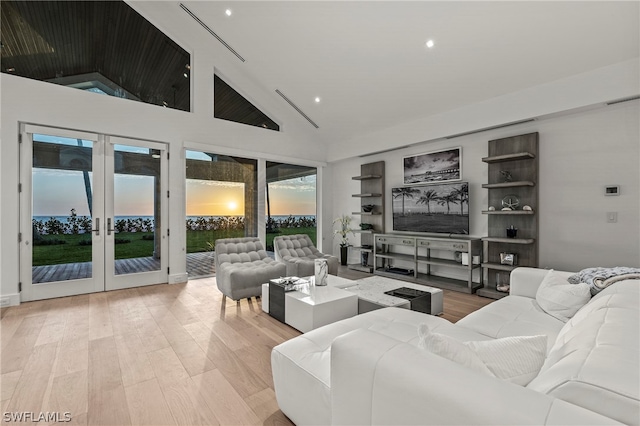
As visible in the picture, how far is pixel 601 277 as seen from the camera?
2.17 m

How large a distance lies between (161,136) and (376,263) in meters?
4.68

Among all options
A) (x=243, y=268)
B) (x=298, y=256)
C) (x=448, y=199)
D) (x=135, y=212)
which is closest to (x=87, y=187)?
(x=135, y=212)

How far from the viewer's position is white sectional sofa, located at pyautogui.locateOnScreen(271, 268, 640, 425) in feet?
2.47

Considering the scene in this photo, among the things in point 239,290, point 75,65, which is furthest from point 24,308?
point 75,65

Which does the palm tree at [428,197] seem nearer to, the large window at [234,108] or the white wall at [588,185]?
the white wall at [588,185]

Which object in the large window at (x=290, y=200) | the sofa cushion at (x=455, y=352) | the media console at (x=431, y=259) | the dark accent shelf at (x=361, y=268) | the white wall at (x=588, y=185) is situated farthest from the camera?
the large window at (x=290, y=200)

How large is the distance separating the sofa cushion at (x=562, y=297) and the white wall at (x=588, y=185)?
6.34 feet

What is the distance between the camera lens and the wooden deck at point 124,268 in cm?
412

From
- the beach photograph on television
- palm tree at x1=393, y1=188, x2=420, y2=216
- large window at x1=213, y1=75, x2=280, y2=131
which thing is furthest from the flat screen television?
large window at x1=213, y1=75, x2=280, y2=131

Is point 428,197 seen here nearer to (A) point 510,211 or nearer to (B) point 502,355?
(A) point 510,211

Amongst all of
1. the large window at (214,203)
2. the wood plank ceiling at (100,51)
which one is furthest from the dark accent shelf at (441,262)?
the wood plank ceiling at (100,51)

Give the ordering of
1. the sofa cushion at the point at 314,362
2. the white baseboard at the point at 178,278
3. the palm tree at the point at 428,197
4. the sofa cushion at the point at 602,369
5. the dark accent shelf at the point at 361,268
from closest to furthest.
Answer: the sofa cushion at the point at 602,369 < the sofa cushion at the point at 314,362 < the white baseboard at the point at 178,278 < the palm tree at the point at 428,197 < the dark accent shelf at the point at 361,268

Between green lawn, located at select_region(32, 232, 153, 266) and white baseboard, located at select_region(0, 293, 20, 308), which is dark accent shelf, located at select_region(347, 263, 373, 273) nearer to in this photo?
green lawn, located at select_region(32, 232, 153, 266)

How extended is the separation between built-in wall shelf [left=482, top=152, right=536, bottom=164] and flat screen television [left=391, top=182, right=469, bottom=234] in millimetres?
556
